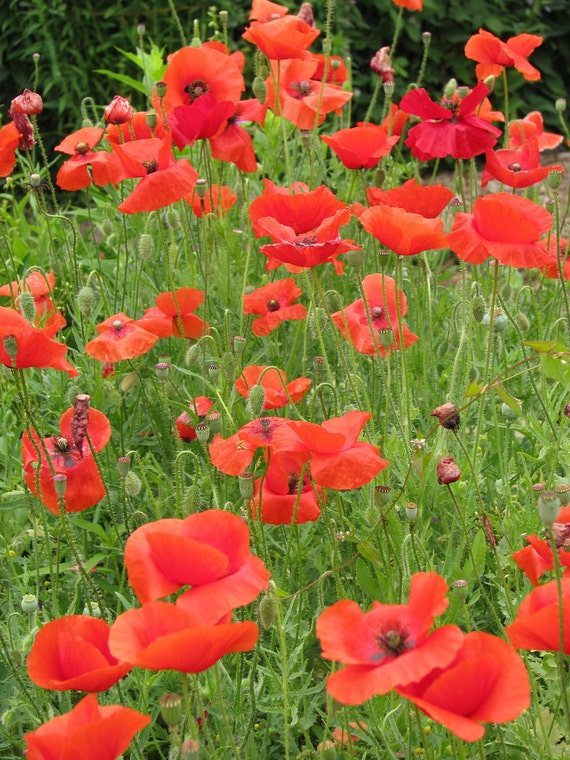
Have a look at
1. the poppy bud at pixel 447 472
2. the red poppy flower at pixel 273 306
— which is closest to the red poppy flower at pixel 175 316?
the red poppy flower at pixel 273 306

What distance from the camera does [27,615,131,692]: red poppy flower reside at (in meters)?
1.28

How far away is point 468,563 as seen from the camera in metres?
1.89

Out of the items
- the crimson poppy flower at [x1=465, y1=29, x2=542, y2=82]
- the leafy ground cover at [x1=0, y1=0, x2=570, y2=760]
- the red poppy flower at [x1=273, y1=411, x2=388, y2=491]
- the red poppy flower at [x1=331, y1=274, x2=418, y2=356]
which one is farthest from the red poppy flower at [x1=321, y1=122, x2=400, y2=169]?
the red poppy flower at [x1=273, y1=411, x2=388, y2=491]

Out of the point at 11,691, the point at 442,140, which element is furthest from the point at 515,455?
the point at 11,691

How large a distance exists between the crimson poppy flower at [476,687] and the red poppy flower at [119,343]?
126 centimetres

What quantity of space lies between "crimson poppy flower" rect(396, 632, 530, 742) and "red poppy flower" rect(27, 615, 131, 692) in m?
0.37

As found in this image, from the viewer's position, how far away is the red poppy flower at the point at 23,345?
1843mm

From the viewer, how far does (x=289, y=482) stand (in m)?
1.99

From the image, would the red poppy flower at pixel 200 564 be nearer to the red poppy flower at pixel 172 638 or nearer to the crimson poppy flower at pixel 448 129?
the red poppy flower at pixel 172 638

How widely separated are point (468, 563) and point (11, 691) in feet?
2.93

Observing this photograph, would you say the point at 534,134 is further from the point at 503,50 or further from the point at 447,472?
the point at 447,472

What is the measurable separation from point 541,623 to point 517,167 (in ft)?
5.99

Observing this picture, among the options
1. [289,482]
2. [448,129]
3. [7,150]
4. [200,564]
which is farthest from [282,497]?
[7,150]

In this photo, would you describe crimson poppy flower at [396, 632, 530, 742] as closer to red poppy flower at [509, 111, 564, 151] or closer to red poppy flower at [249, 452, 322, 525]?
red poppy flower at [249, 452, 322, 525]
